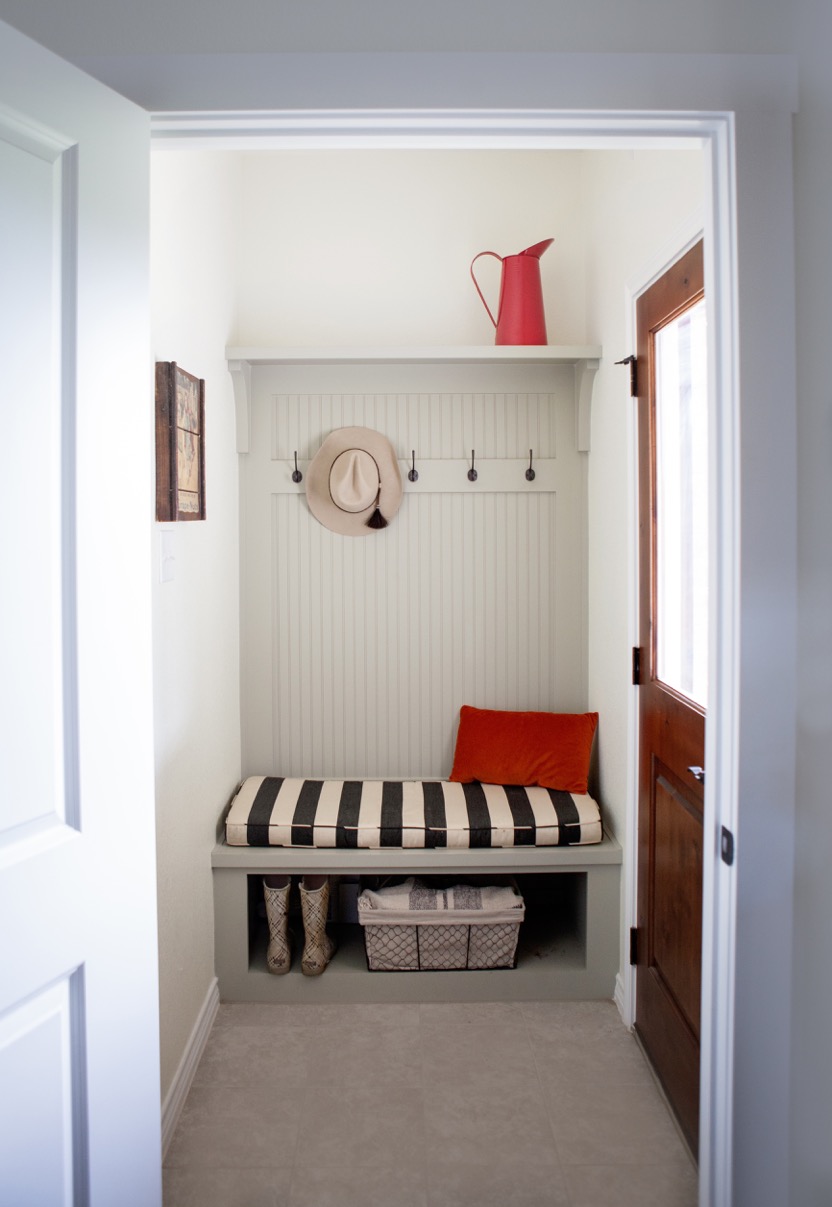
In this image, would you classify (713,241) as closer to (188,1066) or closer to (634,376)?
(634,376)

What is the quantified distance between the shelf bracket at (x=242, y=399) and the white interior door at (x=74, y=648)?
5.30 ft

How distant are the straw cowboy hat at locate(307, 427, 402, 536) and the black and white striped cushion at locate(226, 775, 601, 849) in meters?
0.93

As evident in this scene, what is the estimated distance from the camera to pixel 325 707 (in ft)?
10.3

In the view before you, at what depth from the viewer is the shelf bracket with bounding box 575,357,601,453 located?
2904mm

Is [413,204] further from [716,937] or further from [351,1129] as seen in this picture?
[351,1129]

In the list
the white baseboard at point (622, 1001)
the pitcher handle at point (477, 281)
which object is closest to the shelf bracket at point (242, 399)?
the pitcher handle at point (477, 281)

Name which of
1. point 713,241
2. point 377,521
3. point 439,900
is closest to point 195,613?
point 377,521

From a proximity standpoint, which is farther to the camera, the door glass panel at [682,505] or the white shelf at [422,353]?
the white shelf at [422,353]

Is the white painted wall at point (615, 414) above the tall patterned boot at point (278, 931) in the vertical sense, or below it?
above

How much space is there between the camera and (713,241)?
138cm

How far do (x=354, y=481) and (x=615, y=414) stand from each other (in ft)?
2.92

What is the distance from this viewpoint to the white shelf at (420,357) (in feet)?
9.34

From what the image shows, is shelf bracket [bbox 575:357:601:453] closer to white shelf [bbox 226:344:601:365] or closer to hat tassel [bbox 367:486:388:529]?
white shelf [bbox 226:344:601:365]

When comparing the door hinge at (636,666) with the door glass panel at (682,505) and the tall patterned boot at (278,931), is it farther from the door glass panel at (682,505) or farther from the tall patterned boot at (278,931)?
the tall patterned boot at (278,931)
